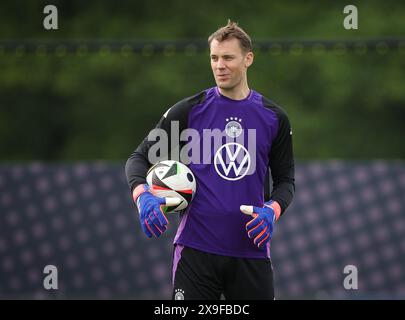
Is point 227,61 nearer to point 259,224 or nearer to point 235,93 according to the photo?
point 235,93

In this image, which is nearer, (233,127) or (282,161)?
(233,127)

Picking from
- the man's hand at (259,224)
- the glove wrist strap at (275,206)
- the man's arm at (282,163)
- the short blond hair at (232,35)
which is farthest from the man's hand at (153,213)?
the short blond hair at (232,35)

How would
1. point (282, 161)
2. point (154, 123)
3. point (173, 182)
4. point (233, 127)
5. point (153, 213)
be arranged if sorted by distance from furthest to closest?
point (154, 123)
point (282, 161)
point (233, 127)
point (173, 182)
point (153, 213)

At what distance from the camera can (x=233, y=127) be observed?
5766 mm

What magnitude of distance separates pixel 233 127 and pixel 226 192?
1.31ft

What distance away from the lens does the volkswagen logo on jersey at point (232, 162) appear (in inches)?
225

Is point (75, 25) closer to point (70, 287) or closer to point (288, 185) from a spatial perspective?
point (70, 287)

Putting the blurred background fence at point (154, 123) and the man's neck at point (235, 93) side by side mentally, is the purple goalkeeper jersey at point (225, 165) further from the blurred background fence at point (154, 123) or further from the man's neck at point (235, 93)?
the blurred background fence at point (154, 123)

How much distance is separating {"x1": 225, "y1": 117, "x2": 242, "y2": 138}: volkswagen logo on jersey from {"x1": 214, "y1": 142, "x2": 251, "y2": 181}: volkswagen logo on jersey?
0.27 feet

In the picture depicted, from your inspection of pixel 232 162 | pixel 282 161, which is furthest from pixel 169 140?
pixel 282 161

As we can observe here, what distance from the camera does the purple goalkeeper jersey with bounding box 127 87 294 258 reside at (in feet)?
18.8

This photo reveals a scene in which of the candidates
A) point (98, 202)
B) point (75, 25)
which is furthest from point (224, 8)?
point (98, 202)
